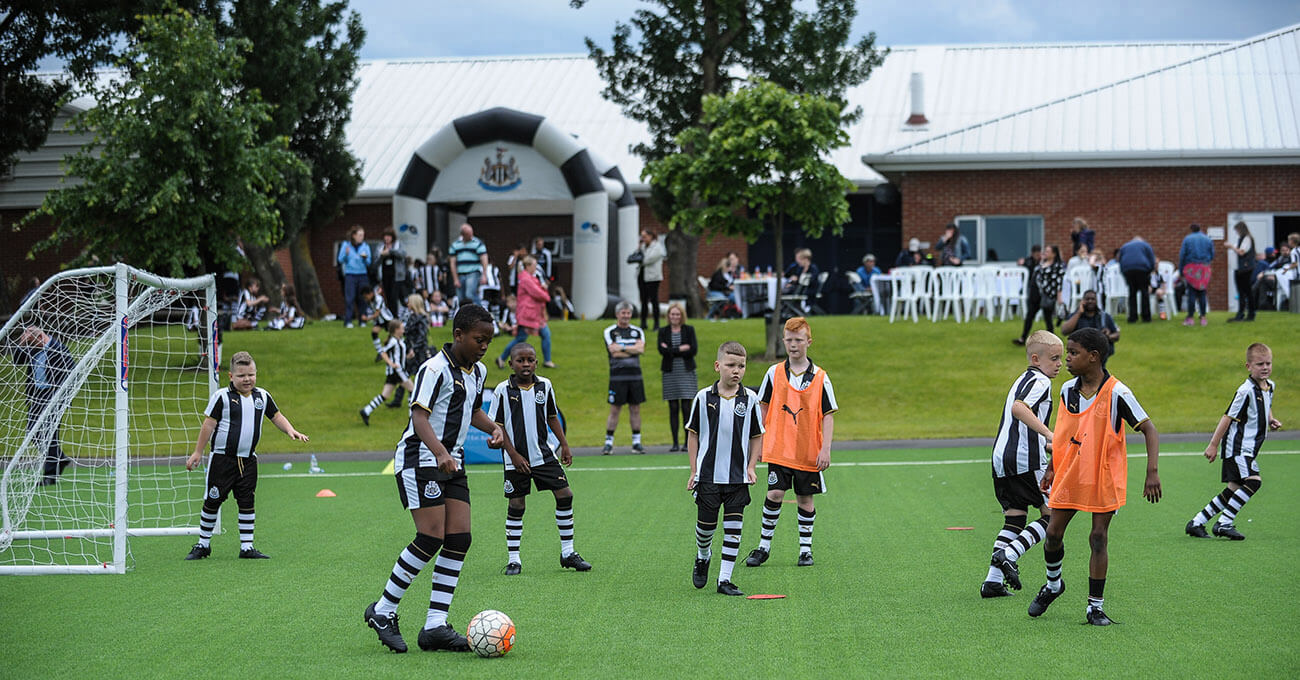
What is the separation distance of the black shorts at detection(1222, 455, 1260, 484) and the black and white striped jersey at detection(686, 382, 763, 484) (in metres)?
4.01

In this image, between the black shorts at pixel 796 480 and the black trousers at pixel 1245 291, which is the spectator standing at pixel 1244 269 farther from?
the black shorts at pixel 796 480

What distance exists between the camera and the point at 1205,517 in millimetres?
9758

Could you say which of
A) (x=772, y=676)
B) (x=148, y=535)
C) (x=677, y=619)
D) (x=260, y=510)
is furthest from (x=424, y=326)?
(x=772, y=676)

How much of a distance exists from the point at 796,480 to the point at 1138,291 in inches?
718

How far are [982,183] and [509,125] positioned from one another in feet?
36.8

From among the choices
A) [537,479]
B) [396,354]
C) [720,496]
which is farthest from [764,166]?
[720,496]

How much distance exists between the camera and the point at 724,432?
8.20m

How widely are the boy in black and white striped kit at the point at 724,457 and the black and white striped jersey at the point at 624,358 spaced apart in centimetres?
836

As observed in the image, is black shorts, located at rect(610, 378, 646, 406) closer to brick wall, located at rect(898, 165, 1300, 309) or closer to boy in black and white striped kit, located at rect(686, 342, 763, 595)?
boy in black and white striped kit, located at rect(686, 342, 763, 595)

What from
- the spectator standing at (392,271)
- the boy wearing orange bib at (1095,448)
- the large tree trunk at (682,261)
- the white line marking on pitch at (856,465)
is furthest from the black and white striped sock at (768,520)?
the large tree trunk at (682,261)

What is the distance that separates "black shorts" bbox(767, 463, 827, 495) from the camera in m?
8.95

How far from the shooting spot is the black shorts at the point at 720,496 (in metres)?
8.14

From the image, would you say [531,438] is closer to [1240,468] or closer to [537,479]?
[537,479]

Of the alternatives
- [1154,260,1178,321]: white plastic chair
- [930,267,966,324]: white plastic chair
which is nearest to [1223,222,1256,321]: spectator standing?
[1154,260,1178,321]: white plastic chair
